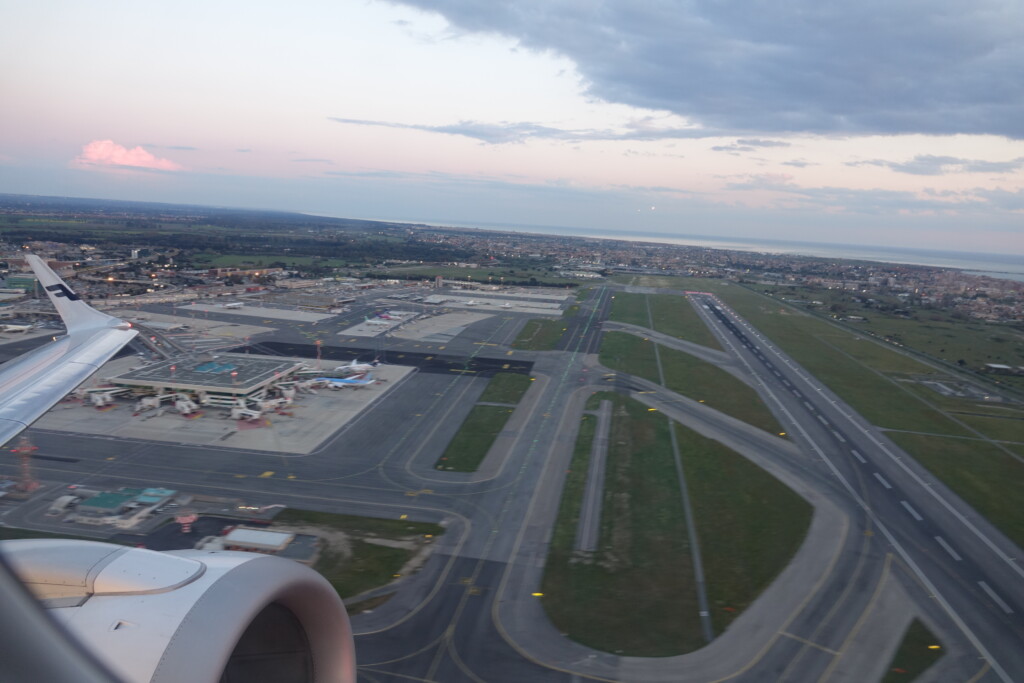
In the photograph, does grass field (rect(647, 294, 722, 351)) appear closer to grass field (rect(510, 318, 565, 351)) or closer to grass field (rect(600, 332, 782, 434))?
grass field (rect(600, 332, 782, 434))

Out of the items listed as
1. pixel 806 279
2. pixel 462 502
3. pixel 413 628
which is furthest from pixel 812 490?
pixel 806 279

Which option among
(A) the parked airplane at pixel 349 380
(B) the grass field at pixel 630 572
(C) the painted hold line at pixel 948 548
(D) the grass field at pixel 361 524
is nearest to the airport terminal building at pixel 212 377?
(A) the parked airplane at pixel 349 380

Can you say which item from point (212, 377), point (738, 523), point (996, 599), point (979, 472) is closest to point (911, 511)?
point (996, 599)

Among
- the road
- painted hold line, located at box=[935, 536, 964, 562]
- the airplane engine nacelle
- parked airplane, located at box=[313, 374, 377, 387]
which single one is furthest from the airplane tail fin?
painted hold line, located at box=[935, 536, 964, 562]

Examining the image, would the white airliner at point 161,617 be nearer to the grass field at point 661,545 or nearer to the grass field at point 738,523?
the grass field at point 661,545

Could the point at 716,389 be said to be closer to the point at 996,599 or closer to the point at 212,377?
the point at 996,599

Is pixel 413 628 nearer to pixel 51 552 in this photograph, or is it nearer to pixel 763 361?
pixel 51 552
